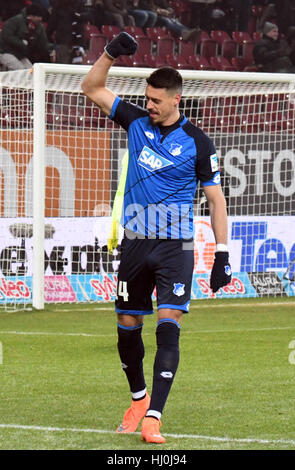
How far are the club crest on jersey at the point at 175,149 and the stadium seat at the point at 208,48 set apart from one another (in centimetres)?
1448

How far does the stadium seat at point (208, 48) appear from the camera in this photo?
19469mm

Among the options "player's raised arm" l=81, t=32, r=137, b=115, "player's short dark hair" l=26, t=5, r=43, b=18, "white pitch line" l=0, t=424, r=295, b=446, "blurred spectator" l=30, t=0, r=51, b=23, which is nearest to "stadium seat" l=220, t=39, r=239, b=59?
"blurred spectator" l=30, t=0, r=51, b=23

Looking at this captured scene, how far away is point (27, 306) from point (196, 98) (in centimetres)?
406

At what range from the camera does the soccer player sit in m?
5.28

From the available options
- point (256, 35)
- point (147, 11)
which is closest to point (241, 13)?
point (256, 35)

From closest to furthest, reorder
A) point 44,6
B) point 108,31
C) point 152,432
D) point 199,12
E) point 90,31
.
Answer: point 152,432, point 44,6, point 90,31, point 108,31, point 199,12

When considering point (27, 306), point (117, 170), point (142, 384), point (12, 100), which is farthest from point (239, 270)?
point (142, 384)

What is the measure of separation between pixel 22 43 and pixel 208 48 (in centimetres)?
437

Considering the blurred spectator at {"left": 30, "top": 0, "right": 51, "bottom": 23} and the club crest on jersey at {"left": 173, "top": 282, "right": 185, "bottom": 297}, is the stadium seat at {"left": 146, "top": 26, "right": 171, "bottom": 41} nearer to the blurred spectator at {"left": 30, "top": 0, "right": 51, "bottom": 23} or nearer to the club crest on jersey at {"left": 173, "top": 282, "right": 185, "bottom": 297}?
the blurred spectator at {"left": 30, "top": 0, "right": 51, "bottom": 23}

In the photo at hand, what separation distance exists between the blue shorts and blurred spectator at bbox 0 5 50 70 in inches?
472

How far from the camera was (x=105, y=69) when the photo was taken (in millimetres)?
5484

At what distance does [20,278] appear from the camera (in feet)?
41.9

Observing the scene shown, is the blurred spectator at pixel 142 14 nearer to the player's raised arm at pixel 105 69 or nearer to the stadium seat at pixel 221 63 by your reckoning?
the stadium seat at pixel 221 63

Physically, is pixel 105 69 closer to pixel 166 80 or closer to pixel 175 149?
pixel 166 80
